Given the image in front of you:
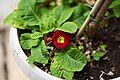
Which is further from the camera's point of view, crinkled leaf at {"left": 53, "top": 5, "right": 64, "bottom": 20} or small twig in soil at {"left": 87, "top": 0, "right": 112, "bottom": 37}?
crinkled leaf at {"left": 53, "top": 5, "right": 64, "bottom": 20}

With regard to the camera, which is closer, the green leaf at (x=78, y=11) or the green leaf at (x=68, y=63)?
the green leaf at (x=68, y=63)

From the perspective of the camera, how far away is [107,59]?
0.88 metres

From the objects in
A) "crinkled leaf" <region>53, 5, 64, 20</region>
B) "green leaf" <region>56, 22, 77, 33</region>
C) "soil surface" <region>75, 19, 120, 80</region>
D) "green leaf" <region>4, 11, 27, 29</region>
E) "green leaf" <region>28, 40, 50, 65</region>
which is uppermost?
"green leaf" <region>4, 11, 27, 29</region>

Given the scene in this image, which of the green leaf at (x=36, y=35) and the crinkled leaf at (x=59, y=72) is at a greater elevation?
the green leaf at (x=36, y=35)

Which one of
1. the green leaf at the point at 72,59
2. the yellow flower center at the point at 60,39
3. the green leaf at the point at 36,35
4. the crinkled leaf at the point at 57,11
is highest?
the crinkled leaf at the point at 57,11

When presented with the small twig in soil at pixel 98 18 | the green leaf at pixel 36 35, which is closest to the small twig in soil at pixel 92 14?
the small twig in soil at pixel 98 18

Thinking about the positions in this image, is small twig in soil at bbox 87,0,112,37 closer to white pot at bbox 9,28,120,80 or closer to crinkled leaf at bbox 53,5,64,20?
crinkled leaf at bbox 53,5,64,20

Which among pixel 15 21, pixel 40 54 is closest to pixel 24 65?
pixel 40 54

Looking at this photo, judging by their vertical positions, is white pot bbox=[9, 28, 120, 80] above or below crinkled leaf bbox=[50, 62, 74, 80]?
above

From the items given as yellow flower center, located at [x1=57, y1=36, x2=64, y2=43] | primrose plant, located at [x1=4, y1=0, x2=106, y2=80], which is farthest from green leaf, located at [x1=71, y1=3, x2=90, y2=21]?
yellow flower center, located at [x1=57, y1=36, x2=64, y2=43]

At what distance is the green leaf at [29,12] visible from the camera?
911 mm

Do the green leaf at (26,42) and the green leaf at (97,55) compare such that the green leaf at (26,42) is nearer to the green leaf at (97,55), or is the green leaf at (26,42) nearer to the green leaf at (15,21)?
the green leaf at (15,21)

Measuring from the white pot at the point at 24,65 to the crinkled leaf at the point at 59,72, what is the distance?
0.03 m

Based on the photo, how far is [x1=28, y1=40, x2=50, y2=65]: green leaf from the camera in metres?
0.82
